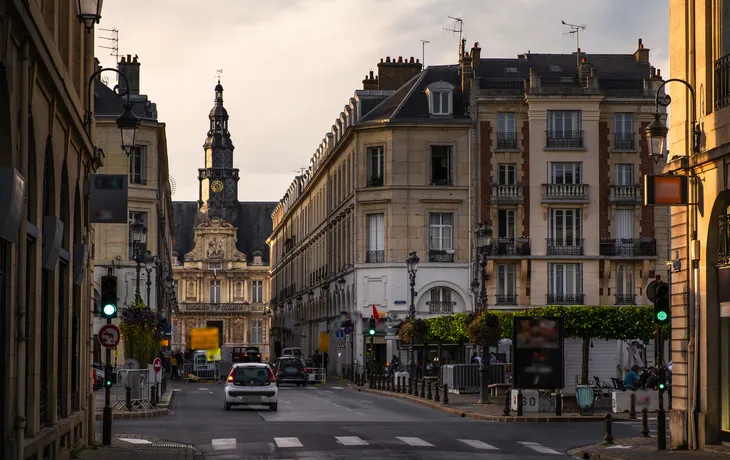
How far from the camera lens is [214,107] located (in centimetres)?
14675

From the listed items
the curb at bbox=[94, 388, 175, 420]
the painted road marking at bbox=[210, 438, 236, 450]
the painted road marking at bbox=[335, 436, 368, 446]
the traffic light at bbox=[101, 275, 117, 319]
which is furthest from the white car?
the traffic light at bbox=[101, 275, 117, 319]

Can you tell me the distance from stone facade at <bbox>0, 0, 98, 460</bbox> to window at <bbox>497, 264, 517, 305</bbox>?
4159 centimetres

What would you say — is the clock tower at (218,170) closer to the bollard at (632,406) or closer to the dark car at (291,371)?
the dark car at (291,371)

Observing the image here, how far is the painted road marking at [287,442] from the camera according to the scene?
2458cm

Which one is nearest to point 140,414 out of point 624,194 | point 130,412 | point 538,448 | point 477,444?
point 130,412

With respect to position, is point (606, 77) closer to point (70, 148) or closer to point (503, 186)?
point (503, 186)

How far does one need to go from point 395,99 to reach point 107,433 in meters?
48.4

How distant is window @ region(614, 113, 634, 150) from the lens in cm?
6700

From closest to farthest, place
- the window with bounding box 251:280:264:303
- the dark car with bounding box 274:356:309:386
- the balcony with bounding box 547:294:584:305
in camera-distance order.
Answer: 1. the dark car with bounding box 274:356:309:386
2. the balcony with bounding box 547:294:584:305
3. the window with bounding box 251:280:264:303

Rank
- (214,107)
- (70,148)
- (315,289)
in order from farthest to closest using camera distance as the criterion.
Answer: (214,107) < (315,289) < (70,148)

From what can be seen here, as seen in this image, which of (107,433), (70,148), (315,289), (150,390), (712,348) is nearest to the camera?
(70,148)

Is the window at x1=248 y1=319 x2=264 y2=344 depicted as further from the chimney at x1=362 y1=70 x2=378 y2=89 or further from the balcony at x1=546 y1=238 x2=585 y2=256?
the balcony at x1=546 y1=238 x2=585 y2=256

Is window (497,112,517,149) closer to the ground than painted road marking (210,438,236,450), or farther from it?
farther from it

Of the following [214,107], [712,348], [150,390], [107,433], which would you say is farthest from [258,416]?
[214,107]
